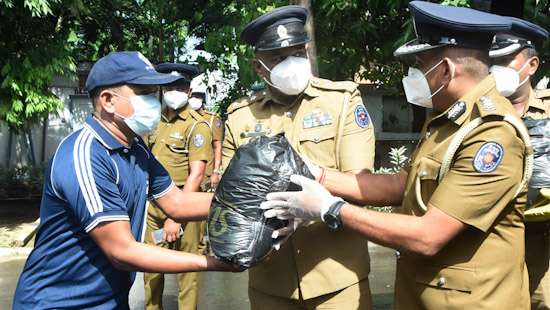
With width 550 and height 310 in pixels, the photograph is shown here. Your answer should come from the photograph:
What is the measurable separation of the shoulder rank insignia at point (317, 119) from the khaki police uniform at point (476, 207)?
620mm

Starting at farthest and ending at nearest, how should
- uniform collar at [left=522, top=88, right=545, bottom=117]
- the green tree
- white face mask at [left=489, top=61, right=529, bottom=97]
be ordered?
the green tree → uniform collar at [left=522, top=88, right=545, bottom=117] → white face mask at [left=489, top=61, right=529, bottom=97]

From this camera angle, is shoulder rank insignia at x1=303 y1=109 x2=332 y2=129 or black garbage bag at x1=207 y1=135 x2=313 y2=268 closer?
black garbage bag at x1=207 y1=135 x2=313 y2=268

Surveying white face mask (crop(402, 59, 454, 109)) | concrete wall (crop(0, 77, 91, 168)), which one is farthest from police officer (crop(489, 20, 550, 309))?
concrete wall (crop(0, 77, 91, 168))

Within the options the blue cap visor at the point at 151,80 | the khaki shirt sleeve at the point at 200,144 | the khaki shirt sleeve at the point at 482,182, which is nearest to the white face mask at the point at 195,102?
the khaki shirt sleeve at the point at 200,144

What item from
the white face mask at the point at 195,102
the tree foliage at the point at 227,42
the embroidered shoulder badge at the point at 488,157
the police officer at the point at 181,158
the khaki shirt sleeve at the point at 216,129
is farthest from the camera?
the white face mask at the point at 195,102

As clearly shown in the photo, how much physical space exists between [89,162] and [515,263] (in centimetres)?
154

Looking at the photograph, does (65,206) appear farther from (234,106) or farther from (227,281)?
(227,281)

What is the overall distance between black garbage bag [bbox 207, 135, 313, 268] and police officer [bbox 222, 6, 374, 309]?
42cm

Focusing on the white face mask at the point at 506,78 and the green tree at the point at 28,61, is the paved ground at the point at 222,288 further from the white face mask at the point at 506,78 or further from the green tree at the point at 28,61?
the white face mask at the point at 506,78

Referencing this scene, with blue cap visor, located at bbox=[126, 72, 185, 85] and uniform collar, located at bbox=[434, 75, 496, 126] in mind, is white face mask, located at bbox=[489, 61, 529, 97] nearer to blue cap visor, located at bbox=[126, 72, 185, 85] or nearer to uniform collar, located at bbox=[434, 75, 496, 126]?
uniform collar, located at bbox=[434, 75, 496, 126]

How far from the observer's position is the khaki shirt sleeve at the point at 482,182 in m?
1.88

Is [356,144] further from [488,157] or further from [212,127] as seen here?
[212,127]

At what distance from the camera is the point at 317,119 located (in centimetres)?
273

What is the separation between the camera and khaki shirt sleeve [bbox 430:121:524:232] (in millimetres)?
1879
